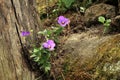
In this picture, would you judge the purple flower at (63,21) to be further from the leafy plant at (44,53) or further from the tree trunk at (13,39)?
the tree trunk at (13,39)

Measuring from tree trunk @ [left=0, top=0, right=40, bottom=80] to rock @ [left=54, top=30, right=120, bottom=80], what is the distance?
16.2 inches

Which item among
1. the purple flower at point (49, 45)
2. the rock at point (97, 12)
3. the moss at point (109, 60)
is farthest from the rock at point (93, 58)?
the rock at point (97, 12)

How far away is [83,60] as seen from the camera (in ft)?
9.86

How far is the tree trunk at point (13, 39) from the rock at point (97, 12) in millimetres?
1044

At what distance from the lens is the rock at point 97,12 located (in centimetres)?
375

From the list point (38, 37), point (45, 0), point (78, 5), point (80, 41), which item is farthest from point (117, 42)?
point (45, 0)

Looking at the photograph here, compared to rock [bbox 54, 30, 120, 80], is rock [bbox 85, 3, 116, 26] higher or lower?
higher

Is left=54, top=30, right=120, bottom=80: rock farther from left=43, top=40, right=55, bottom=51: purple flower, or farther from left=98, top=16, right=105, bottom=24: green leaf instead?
left=43, top=40, right=55, bottom=51: purple flower

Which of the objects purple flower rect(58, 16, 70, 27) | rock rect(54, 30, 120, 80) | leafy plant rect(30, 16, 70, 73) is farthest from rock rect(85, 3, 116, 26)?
leafy plant rect(30, 16, 70, 73)

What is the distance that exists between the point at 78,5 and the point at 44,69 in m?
1.64

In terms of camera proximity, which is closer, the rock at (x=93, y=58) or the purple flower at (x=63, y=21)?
the rock at (x=93, y=58)

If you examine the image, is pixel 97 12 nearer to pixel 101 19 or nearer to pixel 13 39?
pixel 101 19

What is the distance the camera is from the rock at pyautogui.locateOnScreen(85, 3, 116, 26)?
148 inches

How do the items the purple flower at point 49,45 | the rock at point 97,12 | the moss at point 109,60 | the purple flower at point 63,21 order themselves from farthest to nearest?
1. the rock at point 97,12
2. the purple flower at point 63,21
3. the purple flower at point 49,45
4. the moss at point 109,60
